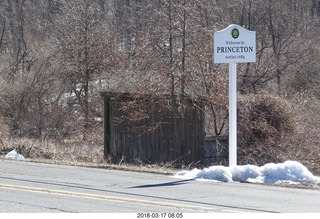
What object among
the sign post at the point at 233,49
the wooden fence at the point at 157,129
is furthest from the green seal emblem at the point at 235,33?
the wooden fence at the point at 157,129

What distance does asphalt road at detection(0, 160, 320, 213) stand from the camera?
10672 mm

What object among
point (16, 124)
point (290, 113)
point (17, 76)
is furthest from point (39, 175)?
point (17, 76)

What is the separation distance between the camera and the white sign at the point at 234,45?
15.0 metres

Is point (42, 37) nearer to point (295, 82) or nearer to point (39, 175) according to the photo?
point (295, 82)

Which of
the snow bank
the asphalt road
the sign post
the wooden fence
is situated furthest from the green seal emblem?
the wooden fence

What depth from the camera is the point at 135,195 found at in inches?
474

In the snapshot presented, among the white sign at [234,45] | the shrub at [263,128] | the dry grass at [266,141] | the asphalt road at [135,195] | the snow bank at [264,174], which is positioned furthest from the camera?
the shrub at [263,128]

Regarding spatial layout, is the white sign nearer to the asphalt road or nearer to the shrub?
the asphalt road

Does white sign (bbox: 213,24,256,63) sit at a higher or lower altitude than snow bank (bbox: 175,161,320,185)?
higher

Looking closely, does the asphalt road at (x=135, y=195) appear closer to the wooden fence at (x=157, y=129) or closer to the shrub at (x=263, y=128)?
the wooden fence at (x=157, y=129)

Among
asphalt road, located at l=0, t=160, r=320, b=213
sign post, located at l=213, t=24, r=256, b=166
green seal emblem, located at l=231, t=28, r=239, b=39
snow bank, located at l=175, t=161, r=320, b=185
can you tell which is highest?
green seal emblem, located at l=231, t=28, r=239, b=39

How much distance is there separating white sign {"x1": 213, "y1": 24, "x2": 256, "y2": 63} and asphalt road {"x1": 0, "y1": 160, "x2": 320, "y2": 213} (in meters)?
2.80

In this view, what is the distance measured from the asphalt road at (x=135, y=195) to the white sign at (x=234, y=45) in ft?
9.20

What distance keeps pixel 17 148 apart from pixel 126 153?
3.23 metres
